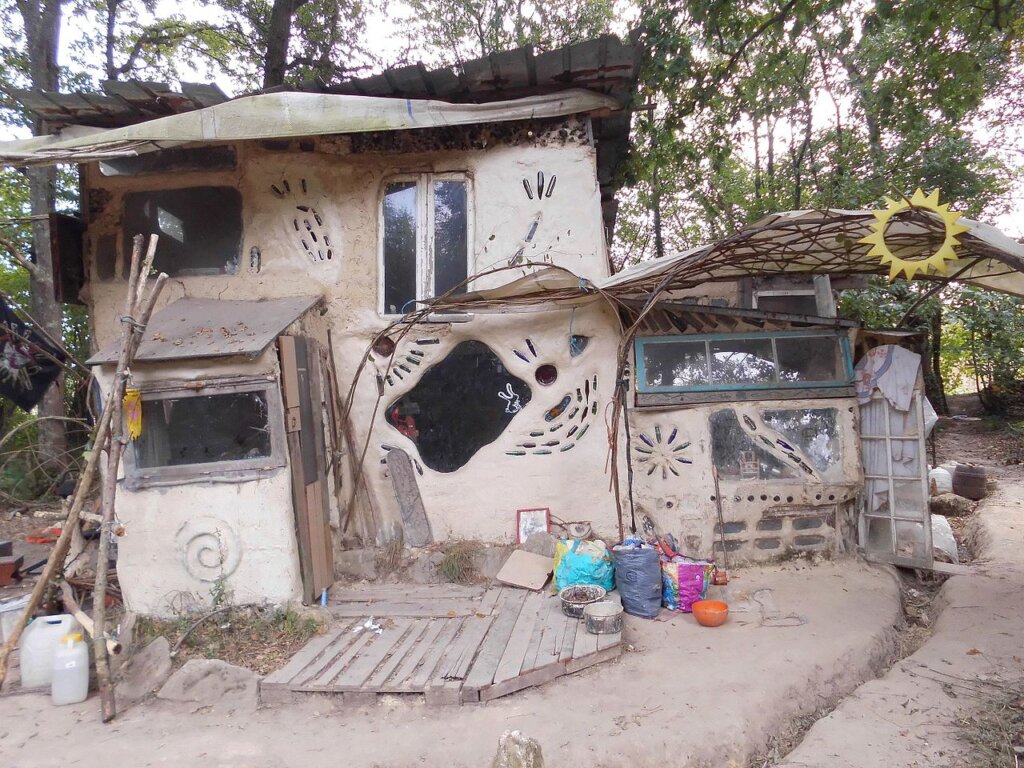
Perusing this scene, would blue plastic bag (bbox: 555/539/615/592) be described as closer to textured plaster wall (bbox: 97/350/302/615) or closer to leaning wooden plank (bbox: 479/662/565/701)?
leaning wooden plank (bbox: 479/662/565/701)

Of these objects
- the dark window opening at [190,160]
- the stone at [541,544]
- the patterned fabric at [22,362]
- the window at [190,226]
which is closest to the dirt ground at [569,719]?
the stone at [541,544]

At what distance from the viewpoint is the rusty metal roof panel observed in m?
4.54

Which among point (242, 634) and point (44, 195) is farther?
point (44, 195)

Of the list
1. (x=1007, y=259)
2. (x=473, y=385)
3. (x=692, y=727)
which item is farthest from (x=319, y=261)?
(x=1007, y=259)

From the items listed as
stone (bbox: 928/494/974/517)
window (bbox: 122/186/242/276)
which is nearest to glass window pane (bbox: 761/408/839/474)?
stone (bbox: 928/494/974/517)

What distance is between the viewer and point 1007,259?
3.93m

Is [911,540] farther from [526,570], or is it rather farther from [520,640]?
[520,640]

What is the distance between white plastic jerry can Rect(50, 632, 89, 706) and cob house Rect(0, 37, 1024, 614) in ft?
5.76

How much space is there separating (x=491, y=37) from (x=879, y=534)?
40.2 feet

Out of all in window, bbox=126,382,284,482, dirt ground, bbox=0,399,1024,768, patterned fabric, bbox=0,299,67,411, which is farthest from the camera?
patterned fabric, bbox=0,299,67,411

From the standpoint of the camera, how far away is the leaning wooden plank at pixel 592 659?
13.2 ft

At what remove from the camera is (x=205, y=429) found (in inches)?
187

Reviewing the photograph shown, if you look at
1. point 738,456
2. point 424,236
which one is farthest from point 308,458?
point 738,456

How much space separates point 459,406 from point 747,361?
288cm
